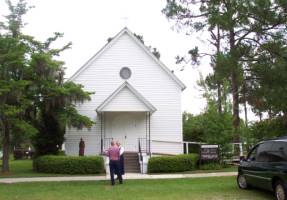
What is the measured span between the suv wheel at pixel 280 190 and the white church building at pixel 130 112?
18.6m

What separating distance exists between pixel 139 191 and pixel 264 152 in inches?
182

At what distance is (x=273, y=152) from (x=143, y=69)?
20.0 m

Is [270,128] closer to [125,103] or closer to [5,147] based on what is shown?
[125,103]

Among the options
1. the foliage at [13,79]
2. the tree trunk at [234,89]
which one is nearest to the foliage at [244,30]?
the tree trunk at [234,89]

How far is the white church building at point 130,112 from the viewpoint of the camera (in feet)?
108

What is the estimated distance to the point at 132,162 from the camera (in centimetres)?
2948

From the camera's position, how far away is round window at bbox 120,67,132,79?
33.8 meters

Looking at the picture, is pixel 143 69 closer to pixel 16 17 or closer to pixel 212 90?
pixel 16 17

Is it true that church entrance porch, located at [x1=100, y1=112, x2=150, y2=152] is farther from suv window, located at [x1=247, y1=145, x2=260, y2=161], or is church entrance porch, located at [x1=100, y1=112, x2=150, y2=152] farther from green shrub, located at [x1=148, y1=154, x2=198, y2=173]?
suv window, located at [x1=247, y1=145, x2=260, y2=161]

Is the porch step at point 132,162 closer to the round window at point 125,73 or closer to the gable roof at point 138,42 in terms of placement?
the round window at point 125,73

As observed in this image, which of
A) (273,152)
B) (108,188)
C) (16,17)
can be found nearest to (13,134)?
(16,17)

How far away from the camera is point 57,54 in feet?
94.2

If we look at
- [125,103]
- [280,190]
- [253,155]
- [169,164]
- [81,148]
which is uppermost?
[125,103]

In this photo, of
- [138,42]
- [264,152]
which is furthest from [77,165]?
[264,152]
